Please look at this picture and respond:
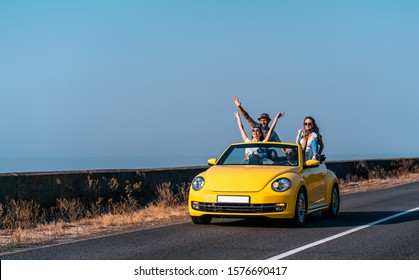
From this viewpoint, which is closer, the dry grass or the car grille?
the car grille

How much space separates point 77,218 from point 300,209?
4.71 m

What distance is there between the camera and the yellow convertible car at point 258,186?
42.5 feet

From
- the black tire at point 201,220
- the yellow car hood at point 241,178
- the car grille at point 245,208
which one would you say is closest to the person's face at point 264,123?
the yellow car hood at point 241,178

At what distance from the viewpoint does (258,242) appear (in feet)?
37.3

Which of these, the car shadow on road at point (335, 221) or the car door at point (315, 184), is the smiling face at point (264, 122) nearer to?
the car door at point (315, 184)

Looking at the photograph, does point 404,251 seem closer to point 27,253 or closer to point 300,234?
point 300,234

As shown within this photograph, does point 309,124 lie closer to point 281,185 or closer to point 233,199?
point 281,185

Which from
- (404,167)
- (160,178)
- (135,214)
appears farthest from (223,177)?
(404,167)

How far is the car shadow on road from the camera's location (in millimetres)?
13852

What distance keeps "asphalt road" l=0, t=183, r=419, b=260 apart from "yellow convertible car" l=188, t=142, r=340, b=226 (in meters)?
0.29

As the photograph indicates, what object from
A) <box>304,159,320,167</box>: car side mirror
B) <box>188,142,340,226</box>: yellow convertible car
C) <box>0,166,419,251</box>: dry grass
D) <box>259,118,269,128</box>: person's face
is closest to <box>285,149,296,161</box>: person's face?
<box>188,142,340,226</box>: yellow convertible car

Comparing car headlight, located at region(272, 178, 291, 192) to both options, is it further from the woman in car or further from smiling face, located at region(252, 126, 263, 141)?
the woman in car

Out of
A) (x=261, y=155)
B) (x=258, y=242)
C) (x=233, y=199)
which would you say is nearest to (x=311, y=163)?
(x=261, y=155)

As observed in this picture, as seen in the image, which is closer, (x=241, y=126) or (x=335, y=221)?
(x=335, y=221)
